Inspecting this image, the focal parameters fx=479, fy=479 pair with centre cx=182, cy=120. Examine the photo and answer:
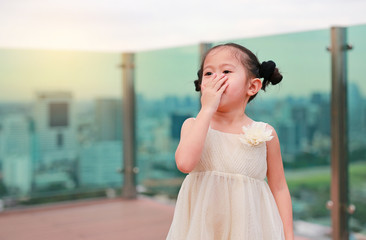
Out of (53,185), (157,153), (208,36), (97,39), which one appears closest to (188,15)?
(208,36)

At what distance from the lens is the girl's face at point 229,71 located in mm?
1204

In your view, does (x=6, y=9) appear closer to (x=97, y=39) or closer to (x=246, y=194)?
(x=97, y=39)

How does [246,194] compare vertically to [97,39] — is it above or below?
below

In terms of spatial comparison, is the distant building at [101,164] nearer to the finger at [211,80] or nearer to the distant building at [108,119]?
the distant building at [108,119]

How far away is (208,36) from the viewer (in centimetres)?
372

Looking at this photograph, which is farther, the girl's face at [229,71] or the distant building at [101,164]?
the distant building at [101,164]

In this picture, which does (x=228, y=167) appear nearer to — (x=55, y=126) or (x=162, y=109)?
(x=162, y=109)

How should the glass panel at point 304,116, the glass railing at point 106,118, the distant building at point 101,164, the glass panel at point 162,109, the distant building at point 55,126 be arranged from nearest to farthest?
the glass panel at point 304,116
the glass railing at point 106,118
the glass panel at point 162,109
the distant building at point 55,126
the distant building at point 101,164

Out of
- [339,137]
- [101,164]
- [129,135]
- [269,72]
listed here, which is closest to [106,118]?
[129,135]

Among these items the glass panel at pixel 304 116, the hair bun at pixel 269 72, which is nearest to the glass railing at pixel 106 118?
the glass panel at pixel 304 116

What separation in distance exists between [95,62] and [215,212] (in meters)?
3.21

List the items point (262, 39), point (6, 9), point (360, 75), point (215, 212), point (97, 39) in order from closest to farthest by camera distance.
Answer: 1. point (215, 212)
2. point (360, 75)
3. point (262, 39)
4. point (6, 9)
5. point (97, 39)

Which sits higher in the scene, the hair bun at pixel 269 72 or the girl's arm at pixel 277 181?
the hair bun at pixel 269 72

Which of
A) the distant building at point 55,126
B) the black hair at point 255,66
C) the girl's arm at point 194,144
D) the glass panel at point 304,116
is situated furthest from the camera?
the distant building at point 55,126
